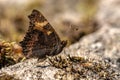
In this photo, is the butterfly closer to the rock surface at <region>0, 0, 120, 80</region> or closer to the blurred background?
the rock surface at <region>0, 0, 120, 80</region>

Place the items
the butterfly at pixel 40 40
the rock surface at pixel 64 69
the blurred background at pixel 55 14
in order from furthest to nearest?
the blurred background at pixel 55 14 → the butterfly at pixel 40 40 → the rock surface at pixel 64 69

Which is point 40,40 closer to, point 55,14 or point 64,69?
point 64,69


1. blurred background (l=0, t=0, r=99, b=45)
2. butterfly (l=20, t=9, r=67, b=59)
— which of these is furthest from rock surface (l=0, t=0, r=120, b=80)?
blurred background (l=0, t=0, r=99, b=45)

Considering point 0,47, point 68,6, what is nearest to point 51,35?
point 0,47

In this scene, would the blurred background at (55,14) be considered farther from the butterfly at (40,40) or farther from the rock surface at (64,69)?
the rock surface at (64,69)

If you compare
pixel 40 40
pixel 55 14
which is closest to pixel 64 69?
pixel 40 40

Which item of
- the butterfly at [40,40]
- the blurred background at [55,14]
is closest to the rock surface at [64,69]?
the butterfly at [40,40]
